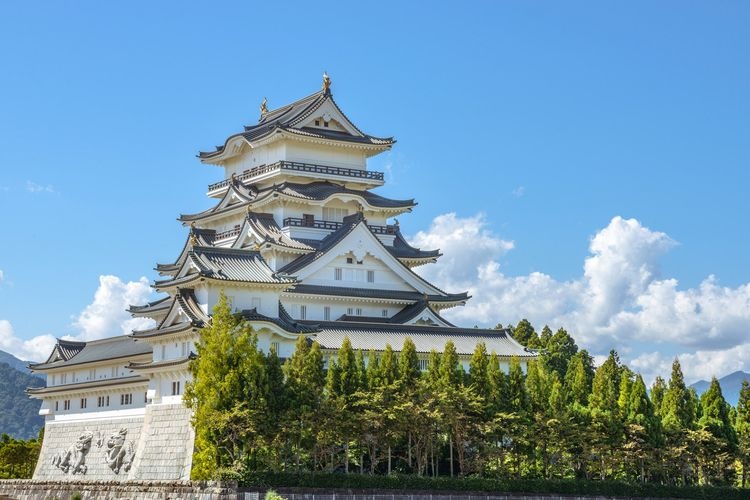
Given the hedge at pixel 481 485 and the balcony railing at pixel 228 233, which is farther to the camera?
the balcony railing at pixel 228 233

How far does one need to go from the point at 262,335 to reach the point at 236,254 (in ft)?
14.0

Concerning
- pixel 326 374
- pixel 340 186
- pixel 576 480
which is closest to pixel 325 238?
pixel 340 186

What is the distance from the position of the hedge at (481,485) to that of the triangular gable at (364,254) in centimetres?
1826

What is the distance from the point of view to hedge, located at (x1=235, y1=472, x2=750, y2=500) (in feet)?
156

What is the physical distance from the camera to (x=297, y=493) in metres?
47.5

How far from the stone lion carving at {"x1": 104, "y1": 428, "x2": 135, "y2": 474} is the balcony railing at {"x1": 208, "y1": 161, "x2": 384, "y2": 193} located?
19533 millimetres

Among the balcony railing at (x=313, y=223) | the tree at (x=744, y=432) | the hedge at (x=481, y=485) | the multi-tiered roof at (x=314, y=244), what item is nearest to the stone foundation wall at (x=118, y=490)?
the hedge at (x=481, y=485)

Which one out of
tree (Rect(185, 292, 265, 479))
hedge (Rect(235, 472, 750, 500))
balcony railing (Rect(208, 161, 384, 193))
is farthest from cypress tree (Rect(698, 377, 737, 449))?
balcony railing (Rect(208, 161, 384, 193))

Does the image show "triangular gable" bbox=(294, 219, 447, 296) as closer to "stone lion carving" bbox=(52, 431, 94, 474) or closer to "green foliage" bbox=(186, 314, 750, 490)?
"green foliage" bbox=(186, 314, 750, 490)

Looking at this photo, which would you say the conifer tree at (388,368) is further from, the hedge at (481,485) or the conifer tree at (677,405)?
the conifer tree at (677,405)

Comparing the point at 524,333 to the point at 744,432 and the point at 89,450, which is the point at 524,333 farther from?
the point at 89,450

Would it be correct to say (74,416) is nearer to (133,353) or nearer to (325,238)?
(133,353)

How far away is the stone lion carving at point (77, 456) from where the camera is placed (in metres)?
61.8

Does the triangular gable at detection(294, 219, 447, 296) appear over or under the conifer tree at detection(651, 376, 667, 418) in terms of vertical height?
over
